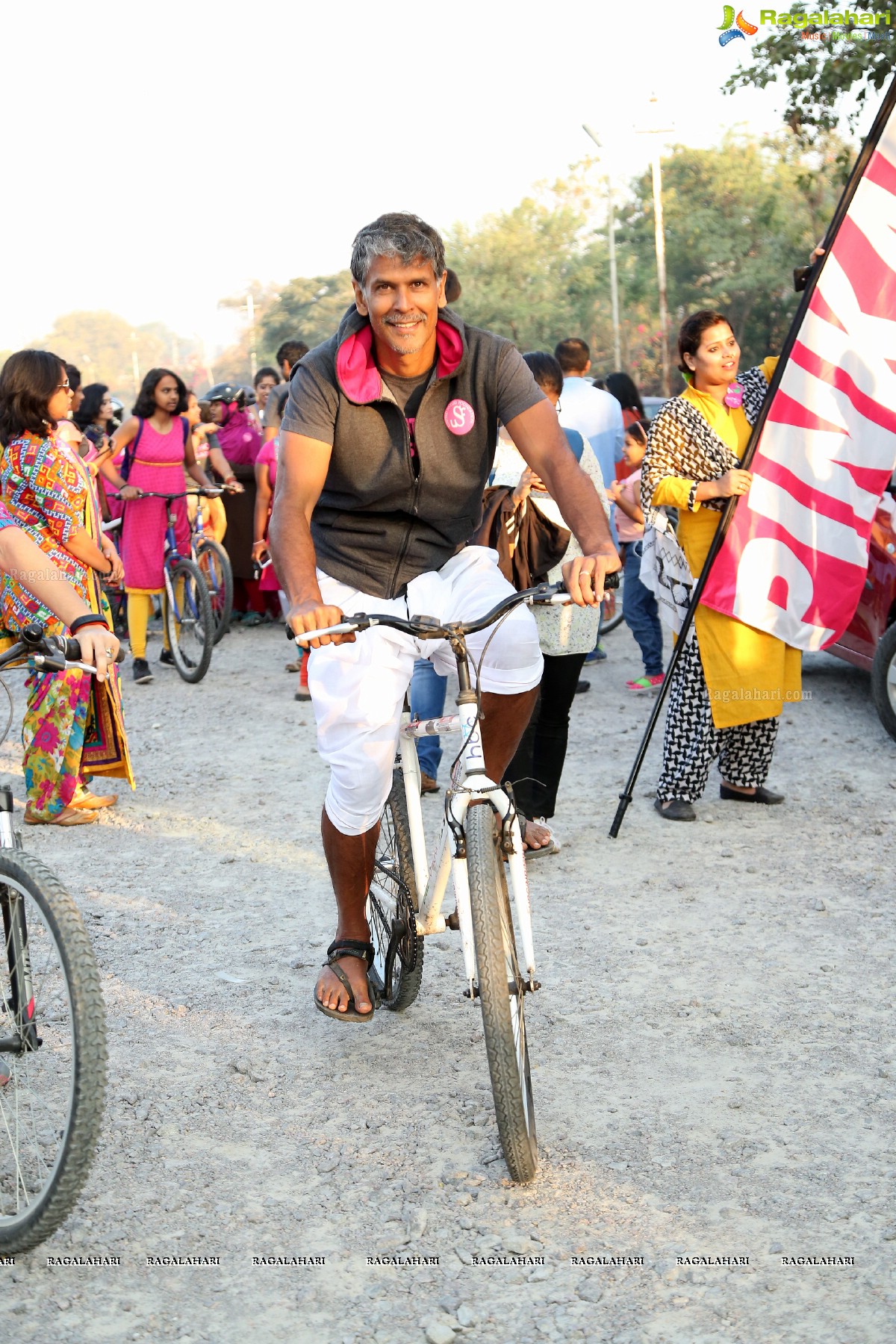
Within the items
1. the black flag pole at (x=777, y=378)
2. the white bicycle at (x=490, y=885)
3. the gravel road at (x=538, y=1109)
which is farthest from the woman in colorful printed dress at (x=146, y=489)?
the white bicycle at (x=490, y=885)

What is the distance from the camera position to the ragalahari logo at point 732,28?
39.4 ft

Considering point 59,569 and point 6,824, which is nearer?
point 6,824

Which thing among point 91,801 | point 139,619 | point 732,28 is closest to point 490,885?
point 91,801

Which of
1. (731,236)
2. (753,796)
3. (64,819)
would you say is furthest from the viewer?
(731,236)

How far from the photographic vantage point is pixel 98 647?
A: 10.1 ft

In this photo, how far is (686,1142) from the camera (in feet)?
11.4

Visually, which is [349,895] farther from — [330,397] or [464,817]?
[330,397]

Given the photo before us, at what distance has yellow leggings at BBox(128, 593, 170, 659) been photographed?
10.3m

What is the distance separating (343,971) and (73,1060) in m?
1.24

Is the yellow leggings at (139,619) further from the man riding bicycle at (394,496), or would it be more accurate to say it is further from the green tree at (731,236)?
the green tree at (731,236)

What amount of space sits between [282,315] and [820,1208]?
89.2 m

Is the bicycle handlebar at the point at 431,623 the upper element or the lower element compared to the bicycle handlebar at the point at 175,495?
upper

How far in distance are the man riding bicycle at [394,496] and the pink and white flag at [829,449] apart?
2.47m

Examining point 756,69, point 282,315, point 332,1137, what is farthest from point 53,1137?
point 282,315
